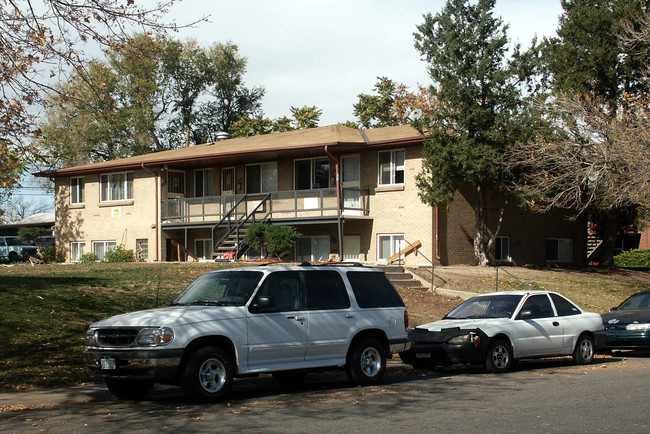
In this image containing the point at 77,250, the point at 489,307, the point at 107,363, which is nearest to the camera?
the point at 107,363

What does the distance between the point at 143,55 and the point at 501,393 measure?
8650 millimetres

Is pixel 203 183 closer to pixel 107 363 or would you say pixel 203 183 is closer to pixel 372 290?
pixel 372 290

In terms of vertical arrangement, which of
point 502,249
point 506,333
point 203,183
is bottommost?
point 506,333

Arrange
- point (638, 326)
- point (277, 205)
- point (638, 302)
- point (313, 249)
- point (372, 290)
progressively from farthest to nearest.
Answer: point (313, 249) < point (277, 205) < point (638, 302) < point (638, 326) < point (372, 290)

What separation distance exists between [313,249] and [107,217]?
11.1 meters

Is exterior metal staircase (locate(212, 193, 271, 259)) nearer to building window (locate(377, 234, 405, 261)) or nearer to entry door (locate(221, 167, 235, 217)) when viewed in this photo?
entry door (locate(221, 167, 235, 217))

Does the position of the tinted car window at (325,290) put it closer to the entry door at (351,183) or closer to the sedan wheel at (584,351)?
the sedan wheel at (584,351)

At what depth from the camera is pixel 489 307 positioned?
539 inches

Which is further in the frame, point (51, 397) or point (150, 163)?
point (150, 163)

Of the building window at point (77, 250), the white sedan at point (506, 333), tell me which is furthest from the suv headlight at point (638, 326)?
the building window at point (77, 250)

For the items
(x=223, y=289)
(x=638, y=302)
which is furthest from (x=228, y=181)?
(x=223, y=289)

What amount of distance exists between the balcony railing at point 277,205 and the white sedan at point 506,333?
14963 millimetres

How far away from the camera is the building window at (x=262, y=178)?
105 ft

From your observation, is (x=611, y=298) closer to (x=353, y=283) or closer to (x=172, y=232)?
(x=353, y=283)
